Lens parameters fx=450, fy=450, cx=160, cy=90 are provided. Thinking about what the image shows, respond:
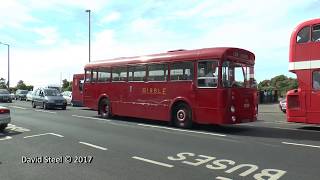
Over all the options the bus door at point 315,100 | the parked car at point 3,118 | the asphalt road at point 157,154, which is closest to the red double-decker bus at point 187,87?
the asphalt road at point 157,154

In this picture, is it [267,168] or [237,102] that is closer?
[267,168]

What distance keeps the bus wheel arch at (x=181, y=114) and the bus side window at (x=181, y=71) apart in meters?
0.96

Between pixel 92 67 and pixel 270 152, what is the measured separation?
13.8 meters

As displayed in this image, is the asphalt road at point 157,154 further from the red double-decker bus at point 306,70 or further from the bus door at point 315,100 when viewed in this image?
the red double-decker bus at point 306,70

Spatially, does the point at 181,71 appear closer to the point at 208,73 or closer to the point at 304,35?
the point at 208,73

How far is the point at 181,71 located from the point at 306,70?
468cm

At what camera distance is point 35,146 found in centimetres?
1232

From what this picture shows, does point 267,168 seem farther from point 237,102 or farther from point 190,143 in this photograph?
point 237,102

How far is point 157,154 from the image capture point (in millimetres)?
10883

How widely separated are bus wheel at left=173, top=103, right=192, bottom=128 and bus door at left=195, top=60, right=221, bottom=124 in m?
0.53

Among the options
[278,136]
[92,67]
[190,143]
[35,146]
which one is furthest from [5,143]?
[92,67]

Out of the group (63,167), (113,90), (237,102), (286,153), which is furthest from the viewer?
(113,90)

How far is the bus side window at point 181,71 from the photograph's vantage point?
17.0 metres

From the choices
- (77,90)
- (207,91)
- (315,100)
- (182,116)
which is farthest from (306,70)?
(77,90)
